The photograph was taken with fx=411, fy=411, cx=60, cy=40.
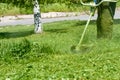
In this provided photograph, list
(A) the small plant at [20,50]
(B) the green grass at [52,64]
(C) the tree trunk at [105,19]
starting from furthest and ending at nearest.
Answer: (C) the tree trunk at [105,19]
(A) the small plant at [20,50]
(B) the green grass at [52,64]

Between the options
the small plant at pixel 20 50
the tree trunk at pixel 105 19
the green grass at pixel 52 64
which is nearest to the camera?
the green grass at pixel 52 64

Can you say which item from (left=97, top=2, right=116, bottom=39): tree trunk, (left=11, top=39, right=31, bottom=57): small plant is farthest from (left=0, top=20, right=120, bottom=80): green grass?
(left=97, top=2, right=116, bottom=39): tree trunk

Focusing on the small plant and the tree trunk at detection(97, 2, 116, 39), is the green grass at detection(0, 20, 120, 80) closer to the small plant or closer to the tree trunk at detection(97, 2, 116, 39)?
the small plant

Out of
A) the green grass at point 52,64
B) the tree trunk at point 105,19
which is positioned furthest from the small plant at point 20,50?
the tree trunk at point 105,19

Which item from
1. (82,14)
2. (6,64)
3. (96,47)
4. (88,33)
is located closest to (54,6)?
(82,14)

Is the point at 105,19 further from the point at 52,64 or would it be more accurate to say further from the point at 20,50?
the point at 52,64

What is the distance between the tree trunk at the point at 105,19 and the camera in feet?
47.4

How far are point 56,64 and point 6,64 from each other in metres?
1.29

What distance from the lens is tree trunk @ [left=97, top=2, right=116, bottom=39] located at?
1445 cm

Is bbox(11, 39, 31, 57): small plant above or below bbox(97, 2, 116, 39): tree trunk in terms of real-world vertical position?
above

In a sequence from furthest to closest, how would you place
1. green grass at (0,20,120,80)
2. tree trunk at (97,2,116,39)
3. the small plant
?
tree trunk at (97,2,116,39)
the small plant
green grass at (0,20,120,80)

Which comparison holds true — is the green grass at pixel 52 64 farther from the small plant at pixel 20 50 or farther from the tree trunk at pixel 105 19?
the tree trunk at pixel 105 19

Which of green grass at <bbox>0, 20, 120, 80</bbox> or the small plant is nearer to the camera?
green grass at <bbox>0, 20, 120, 80</bbox>

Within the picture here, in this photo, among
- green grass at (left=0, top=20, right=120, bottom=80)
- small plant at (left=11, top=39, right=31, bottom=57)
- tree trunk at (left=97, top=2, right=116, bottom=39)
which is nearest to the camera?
green grass at (left=0, top=20, right=120, bottom=80)
